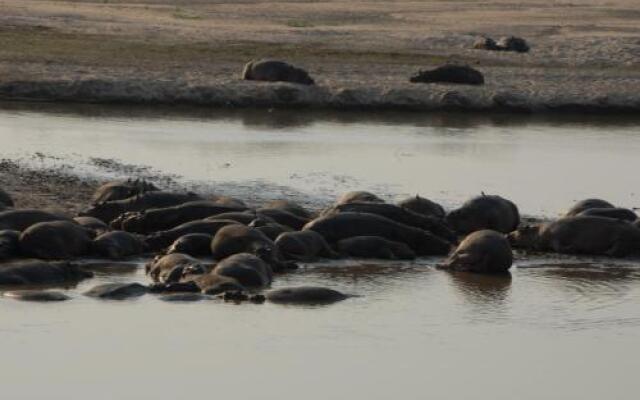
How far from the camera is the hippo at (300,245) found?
15.8 m

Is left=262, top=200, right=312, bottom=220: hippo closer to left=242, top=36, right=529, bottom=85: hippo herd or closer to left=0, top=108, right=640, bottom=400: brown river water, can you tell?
left=0, top=108, right=640, bottom=400: brown river water

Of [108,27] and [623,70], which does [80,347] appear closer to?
[623,70]

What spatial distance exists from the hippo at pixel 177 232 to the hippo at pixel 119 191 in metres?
1.59

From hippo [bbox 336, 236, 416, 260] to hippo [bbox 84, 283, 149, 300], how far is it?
270cm

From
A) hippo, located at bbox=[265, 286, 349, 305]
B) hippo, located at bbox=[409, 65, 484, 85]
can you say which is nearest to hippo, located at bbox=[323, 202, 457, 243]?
hippo, located at bbox=[265, 286, 349, 305]

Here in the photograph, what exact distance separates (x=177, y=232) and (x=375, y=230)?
2002 millimetres

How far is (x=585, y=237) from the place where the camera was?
1678cm

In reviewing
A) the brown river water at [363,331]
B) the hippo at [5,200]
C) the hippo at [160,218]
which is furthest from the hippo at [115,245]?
the hippo at [5,200]

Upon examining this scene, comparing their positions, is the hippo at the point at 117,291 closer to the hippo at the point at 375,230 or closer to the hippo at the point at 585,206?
the hippo at the point at 375,230

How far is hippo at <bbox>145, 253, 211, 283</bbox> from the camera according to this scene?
1458cm

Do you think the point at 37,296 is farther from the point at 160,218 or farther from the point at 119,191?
the point at 119,191

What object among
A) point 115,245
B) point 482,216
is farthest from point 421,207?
point 115,245

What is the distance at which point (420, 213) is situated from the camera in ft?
57.6

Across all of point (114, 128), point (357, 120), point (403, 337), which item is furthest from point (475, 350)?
point (357, 120)
